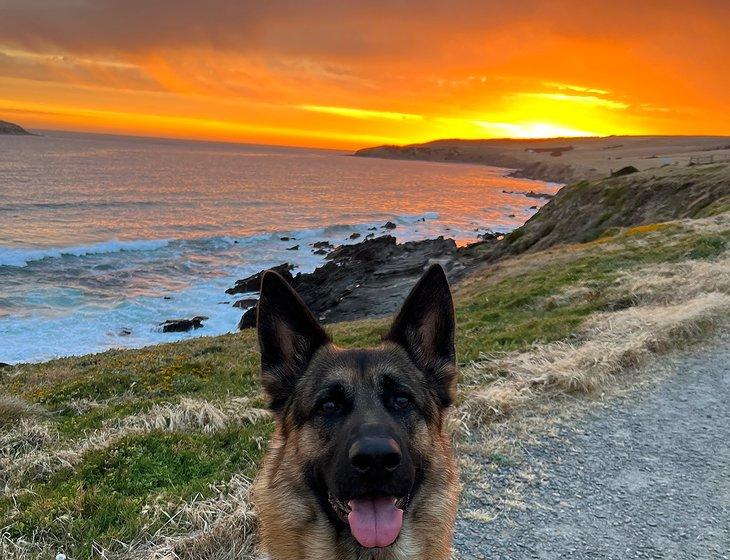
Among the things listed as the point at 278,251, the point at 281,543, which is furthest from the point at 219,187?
the point at 281,543

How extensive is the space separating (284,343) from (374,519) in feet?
5.04

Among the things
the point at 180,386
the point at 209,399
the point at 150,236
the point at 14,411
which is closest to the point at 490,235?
the point at 150,236

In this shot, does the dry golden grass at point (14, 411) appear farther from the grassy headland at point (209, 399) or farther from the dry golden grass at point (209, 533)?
the dry golden grass at point (209, 533)

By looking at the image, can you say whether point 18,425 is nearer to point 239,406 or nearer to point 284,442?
point 239,406

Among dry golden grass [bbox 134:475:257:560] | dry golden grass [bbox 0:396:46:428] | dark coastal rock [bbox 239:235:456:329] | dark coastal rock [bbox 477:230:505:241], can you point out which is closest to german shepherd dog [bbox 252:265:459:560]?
dry golden grass [bbox 134:475:257:560]

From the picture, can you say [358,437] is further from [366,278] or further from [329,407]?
[366,278]

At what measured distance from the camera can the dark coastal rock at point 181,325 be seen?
25359mm

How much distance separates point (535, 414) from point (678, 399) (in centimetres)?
228

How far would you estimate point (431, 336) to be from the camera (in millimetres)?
4395

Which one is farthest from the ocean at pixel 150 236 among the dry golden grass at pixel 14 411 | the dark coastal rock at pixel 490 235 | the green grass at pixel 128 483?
the green grass at pixel 128 483

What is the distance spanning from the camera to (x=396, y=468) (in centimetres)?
322

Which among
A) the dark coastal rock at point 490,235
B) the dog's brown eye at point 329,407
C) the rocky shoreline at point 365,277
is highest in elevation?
the dog's brown eye at point 329,407

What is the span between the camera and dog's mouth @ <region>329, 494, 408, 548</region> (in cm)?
329

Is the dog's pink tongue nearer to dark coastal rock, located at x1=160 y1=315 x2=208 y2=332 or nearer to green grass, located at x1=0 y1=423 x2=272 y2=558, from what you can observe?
green grass, located at x1=0 y1=423 x2=272 y2=558
